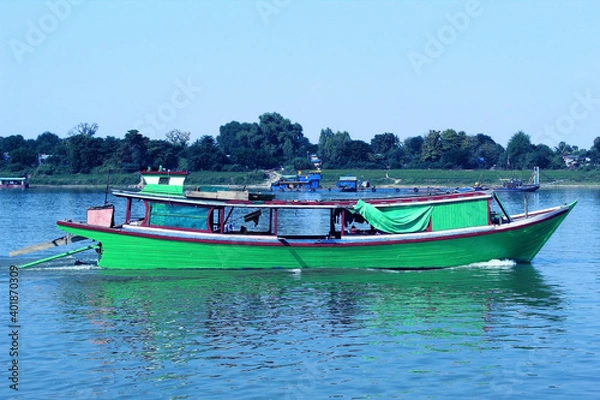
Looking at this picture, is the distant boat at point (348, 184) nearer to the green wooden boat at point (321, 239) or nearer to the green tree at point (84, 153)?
the green tree at point (84, 153)

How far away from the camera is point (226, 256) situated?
81.4 feet

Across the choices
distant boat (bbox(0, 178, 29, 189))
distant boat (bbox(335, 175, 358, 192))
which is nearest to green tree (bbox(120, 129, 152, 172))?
distant boat (bbox(0, 178, 29, 189))

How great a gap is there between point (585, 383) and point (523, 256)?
40.5 ft

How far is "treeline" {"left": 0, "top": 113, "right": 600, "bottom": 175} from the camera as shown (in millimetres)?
107312

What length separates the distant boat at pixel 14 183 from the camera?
10525 cm

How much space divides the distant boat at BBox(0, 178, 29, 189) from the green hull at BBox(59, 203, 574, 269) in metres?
85.5

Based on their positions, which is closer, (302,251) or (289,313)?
(289,313)

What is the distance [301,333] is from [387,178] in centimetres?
9403

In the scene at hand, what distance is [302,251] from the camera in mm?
24672

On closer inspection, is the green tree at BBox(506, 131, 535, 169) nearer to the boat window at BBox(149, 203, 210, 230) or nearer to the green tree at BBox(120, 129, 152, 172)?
the green tree at BBox(120, 129, 152, 172)

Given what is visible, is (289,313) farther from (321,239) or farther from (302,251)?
(321,239)

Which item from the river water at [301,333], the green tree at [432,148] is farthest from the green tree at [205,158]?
the river water at [301,333]

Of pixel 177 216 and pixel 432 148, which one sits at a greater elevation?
pixel 432 148

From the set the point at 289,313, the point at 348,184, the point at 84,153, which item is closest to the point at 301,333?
the point at 289,313
